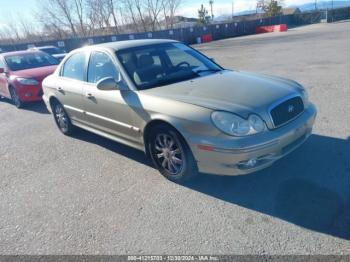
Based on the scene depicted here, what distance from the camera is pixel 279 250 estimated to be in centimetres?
248

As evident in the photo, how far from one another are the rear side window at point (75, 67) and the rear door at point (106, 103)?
0.24 meters

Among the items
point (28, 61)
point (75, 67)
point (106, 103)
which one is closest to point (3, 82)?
point (28, 61)

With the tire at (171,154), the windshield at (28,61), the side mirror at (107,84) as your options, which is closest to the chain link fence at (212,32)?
the windshield at (28,61)

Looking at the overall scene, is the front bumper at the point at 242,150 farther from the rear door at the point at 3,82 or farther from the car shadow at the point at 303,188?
the rear door at the point at 3,82

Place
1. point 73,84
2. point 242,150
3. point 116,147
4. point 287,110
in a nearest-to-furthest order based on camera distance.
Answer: point 242,150 → point 287,110 → point 73,84 → point 116,147

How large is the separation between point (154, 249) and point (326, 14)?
53.9m

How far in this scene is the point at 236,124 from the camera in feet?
9.96

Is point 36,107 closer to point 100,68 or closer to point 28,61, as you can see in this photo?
point 28,61

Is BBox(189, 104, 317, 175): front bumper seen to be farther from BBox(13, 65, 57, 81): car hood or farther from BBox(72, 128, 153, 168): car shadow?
BBox(13, 65, 57, 81): car hood

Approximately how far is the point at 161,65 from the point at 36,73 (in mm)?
5533

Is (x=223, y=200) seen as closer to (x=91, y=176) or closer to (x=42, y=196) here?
(x=91, y=176)

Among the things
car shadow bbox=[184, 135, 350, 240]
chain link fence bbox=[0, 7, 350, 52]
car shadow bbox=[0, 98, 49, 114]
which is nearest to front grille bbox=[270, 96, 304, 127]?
car shadow bbox=[184, 135, 350, 240]

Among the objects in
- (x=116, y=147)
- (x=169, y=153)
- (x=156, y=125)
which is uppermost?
(x=156, y=125)

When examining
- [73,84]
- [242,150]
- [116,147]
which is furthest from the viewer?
[116,147]
